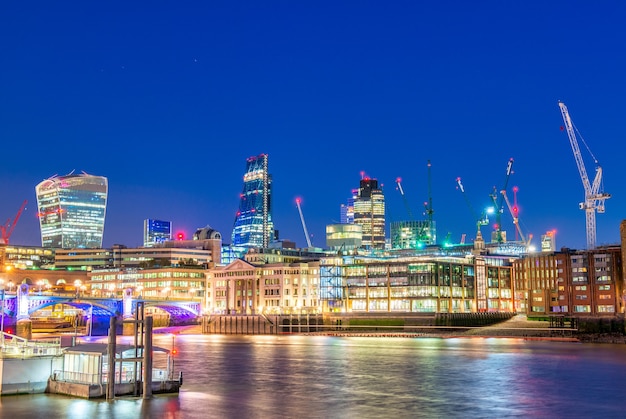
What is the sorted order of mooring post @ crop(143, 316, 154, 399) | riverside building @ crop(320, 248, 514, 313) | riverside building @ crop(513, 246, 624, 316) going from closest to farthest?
1. mooring post @ crop(143, 316, 154, 399)
2. riverside building @ crop(513, 246, 624, 316)
3. riverside building @ crop(320, 248, 514, 313)

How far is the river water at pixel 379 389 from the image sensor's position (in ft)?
152

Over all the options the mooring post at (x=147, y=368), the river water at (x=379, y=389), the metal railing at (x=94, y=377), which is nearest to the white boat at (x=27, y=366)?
the metal railing at (x=94, y=377)

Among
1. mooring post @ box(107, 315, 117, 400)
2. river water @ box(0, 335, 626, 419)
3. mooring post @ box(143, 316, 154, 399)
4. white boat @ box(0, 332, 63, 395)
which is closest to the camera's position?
river water @ box(0, 335, 626, 419)

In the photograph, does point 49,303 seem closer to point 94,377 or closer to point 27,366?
point 27,366

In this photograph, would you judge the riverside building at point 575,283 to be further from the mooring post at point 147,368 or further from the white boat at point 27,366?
the white boat at point 27,366

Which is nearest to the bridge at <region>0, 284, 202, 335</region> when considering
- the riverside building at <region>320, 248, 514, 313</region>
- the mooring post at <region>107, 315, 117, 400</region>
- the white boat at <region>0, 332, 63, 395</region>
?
the riverside building at <region>320, 248, 514, 313</region>

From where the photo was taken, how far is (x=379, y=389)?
5872cm

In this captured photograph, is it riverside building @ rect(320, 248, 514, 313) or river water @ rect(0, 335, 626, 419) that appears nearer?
river water @ rect(0, 335, 626, 419)

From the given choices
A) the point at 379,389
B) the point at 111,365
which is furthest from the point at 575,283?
the point at 111,365

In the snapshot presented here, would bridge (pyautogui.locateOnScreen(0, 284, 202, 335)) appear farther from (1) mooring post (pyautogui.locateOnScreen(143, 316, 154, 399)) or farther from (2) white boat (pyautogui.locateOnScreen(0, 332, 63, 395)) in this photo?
(1) mooring post (pyautogui.locateOnScreen(143, 316, 154, 399))

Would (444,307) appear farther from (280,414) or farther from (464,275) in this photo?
(280,414)

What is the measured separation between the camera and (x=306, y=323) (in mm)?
179000

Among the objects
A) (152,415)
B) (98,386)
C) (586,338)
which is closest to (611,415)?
(152,415)

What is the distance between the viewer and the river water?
152ft
